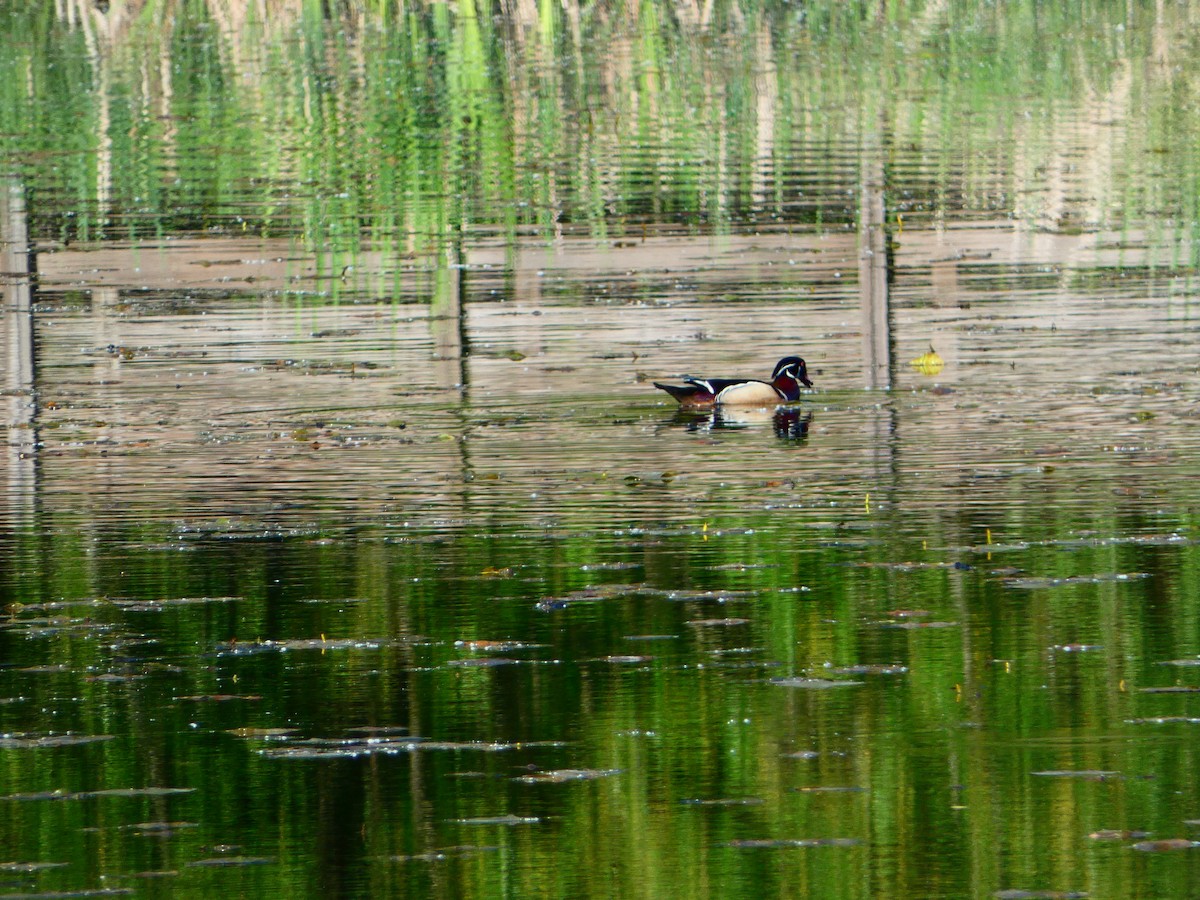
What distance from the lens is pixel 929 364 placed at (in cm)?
1360

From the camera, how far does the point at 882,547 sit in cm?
916

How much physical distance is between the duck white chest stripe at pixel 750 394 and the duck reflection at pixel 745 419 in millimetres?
50

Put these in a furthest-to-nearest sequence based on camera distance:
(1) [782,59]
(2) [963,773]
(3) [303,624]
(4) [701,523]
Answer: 1. (1) [782,59]
2. (4) [701,523]
3. (3) [303,624]
4. (2) [963,773]

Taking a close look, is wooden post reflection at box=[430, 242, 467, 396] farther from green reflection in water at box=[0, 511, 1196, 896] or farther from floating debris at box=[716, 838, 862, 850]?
floating debris at box=[716, 838, 862, 850]

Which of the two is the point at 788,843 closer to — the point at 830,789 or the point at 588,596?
the point at 830,789

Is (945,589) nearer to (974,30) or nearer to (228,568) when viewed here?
(228,568)

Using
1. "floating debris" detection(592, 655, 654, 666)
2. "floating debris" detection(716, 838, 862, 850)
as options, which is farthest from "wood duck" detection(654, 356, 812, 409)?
"floating debris" detection(716, 838, 862, 850)

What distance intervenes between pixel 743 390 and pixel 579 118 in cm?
1423

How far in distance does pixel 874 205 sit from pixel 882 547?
9.95m

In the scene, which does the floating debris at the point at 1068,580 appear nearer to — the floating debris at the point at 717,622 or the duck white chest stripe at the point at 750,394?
the floating debris at the point at 717,622

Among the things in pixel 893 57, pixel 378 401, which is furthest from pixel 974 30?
pixel 378 401

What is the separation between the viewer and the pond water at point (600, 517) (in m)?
6.27

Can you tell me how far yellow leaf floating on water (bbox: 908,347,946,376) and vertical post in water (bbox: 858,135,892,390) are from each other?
18cm

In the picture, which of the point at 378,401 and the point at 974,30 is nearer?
the point at 378,401
